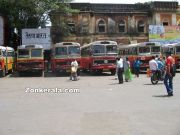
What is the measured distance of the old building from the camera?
194 ft

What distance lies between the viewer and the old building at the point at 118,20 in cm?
5906

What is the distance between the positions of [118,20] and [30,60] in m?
28.6

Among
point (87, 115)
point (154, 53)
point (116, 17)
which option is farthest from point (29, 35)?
point (87, 115)

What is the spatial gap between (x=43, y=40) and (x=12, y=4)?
31.4ft

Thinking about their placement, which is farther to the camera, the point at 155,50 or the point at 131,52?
the point at 131,52

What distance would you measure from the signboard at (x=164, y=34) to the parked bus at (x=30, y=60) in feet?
76.4

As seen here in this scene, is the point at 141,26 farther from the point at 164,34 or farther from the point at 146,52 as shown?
the point at 146,52

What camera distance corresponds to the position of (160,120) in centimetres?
1088

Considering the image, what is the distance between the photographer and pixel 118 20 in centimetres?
6050

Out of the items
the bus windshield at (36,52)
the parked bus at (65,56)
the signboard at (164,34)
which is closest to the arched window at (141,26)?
the signboard at (164,34)

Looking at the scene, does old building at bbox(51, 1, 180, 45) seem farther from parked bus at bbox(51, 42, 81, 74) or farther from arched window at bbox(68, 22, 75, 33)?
parked bus at bbox(51, 42, 81, 74)

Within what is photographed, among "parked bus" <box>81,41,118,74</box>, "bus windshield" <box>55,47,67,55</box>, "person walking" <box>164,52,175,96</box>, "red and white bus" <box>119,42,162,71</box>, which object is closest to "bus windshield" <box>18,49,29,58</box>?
"bus windshield" <box>55,47,67,55</box>

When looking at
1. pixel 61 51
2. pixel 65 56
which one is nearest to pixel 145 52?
pixel 65 56

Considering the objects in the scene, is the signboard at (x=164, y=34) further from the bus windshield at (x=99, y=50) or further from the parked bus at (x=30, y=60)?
the parked bus at (x=30, y=60)
